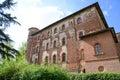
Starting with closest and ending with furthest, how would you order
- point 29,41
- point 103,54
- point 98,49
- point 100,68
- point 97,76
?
1. point 97,76
2. point 100,68
3. point 103,54
4. point 98,49
5. point 29,41

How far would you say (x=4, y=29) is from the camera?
9328 millimetres

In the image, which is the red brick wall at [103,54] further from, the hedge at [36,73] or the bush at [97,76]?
the hedge at [36,73]

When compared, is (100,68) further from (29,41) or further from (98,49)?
(29,41)

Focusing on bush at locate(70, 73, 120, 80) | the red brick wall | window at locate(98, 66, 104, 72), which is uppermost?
the red brick wall

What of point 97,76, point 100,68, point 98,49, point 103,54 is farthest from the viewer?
point 98,49

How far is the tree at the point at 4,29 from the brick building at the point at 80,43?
5.45 m

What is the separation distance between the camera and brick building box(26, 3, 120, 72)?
648 inches

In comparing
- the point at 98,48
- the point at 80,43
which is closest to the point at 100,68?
the point at 98,48

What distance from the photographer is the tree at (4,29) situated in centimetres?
882

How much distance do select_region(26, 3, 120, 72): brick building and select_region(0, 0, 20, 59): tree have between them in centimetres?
545

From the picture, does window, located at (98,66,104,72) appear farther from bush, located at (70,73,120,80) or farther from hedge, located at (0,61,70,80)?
hedge, located at (0,61,70,80)

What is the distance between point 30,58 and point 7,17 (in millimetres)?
23675

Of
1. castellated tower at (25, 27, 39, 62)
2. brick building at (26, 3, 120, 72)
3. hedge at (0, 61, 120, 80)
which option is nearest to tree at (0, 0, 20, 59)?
hedge at (0, 61, 120, 80)

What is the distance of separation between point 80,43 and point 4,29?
1449 centimetres
